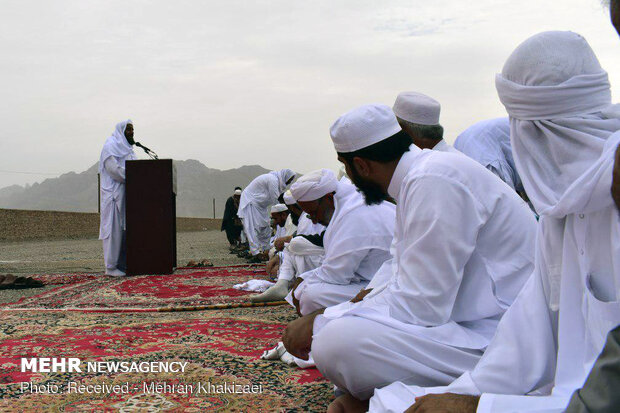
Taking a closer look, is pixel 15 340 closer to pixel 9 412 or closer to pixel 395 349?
pixel 9 412

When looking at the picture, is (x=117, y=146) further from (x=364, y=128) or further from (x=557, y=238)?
(x=557, y=238)

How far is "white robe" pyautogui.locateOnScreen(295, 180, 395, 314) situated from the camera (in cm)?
312

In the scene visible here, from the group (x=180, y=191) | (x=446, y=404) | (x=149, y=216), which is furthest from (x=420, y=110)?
(x=180, y=191)

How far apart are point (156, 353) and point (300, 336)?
1.00 meters

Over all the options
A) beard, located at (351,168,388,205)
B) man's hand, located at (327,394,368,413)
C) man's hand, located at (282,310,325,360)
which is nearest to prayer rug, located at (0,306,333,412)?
man's hand, located at (282,310,325,360)

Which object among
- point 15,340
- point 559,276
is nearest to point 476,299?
point 559,276

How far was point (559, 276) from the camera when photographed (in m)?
1.34

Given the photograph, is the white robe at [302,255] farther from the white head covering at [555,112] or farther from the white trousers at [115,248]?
the white trousers at [115,248]

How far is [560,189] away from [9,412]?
6.39 feet

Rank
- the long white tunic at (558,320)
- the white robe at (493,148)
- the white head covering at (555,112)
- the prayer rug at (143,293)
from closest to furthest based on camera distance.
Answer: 1. the long white tunic at (558,320)
2. the white head covering at (555,112)
3. the white robe at (493,148)
4. the prayer rug at (143,293)

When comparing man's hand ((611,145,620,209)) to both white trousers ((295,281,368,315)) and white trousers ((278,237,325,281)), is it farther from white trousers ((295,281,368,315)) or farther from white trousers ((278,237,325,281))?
white trousers ((278,237,325,281))

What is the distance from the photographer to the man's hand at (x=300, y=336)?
7.98 feet

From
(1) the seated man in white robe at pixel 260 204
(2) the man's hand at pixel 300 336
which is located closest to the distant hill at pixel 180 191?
(1) the seated man in white robe at pixel 260 204

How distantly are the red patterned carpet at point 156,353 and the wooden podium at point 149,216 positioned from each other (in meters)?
2.31
